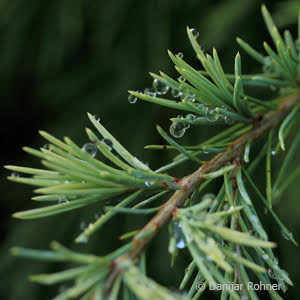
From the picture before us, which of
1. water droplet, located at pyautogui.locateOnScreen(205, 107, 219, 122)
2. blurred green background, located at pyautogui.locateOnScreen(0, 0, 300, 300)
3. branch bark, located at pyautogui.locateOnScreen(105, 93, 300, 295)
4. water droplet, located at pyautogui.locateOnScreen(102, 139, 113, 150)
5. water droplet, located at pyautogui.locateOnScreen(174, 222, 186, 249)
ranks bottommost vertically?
water droplet, located at pyautogui.locateOnScreen(174, 222, 186, 249)

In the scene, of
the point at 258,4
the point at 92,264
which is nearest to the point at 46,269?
the point at 258,4

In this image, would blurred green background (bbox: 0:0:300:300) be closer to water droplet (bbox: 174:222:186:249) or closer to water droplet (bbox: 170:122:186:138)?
water droplet (bbox: 170:122:186:138)

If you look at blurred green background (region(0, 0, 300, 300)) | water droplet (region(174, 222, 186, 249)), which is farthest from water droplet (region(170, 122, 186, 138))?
blurred green background (region(0, 0, 300, 300))

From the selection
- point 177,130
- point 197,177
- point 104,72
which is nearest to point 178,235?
point 197,177

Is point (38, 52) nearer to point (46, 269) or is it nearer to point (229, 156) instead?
point (46, 269)

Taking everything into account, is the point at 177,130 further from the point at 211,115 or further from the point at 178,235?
the point at 178,235
